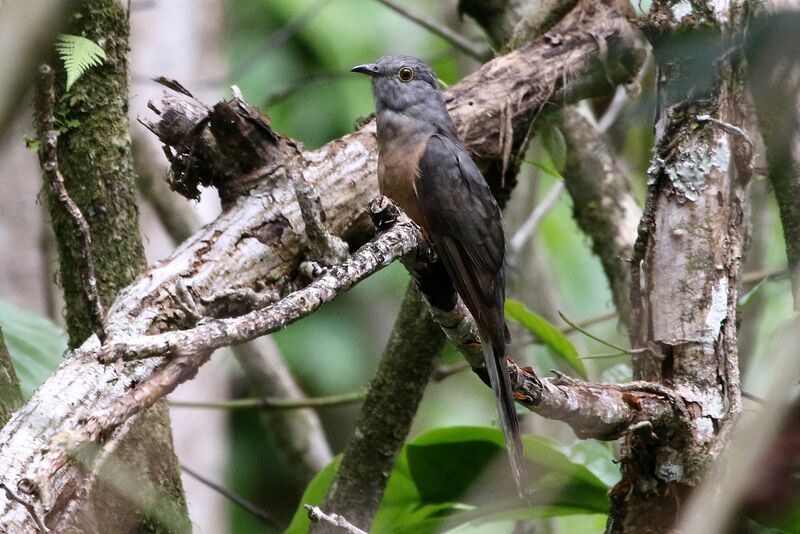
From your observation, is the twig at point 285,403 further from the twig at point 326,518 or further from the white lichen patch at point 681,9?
the white lichen patch at point 681,9

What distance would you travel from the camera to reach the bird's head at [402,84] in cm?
418

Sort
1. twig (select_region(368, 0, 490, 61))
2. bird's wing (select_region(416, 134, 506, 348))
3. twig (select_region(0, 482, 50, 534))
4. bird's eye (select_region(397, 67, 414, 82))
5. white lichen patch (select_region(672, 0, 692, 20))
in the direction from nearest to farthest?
1. twig (select_region(0, 482, 50, 534))
2. white lichen patch (select_region(672, 0, 692, 20))
3. bird's wing (select_region(416, 134, 506, 348))
4. bird's eye (select_region(397, 67, 414, 82))
5. twig (select_region(368, 0, 490, 61))

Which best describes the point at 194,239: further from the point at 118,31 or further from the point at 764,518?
the point at 764,518

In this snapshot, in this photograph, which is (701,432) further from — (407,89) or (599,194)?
(599,194)

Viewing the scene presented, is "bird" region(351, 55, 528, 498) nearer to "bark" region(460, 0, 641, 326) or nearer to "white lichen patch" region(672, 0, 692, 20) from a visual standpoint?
"white lichen patch" region(672, 0, 692, 20)

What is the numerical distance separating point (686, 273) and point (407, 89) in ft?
5.87

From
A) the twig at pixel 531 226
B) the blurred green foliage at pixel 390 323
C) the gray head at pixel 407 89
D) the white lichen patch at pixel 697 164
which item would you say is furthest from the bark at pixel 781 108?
the twig at pixel 531 226

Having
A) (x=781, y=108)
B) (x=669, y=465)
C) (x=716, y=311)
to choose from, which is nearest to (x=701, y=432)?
(x=669, y=465)

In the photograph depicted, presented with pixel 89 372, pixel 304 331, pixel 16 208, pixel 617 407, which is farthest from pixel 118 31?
pixel 304 331

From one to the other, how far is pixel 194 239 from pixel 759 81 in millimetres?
2053

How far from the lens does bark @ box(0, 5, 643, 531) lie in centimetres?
265

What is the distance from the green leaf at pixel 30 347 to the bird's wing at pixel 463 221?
175cm

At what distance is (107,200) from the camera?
343 cm

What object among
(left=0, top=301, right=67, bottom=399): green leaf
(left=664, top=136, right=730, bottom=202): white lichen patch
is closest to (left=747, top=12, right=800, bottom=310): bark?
(left=664, top=136, right=730, bottom=202): white lichen patch
